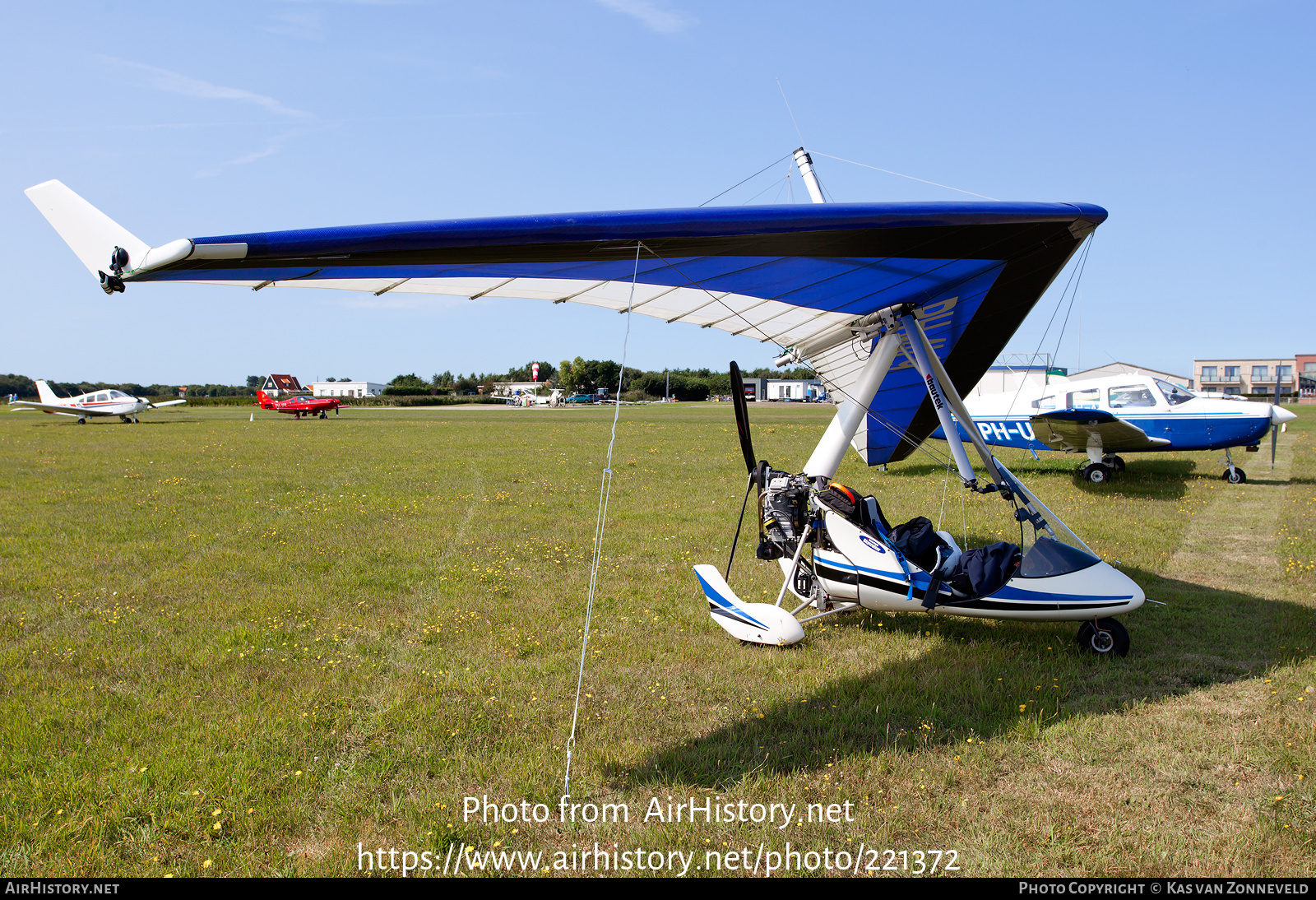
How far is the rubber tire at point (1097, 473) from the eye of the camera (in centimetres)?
1373

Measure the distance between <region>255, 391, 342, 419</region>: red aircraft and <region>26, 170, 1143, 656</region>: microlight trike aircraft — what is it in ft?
133

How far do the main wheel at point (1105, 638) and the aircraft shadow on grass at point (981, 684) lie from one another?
98 mm

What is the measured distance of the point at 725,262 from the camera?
15.6 feet

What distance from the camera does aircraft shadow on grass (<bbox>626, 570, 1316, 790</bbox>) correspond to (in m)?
3.84

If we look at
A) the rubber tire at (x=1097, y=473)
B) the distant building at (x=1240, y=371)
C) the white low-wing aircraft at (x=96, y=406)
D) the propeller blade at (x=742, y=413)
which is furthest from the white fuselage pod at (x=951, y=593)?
the distant building at (x=1240, y=371)

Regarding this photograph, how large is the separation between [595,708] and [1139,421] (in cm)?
1475

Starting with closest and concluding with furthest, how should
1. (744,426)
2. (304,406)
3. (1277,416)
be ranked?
(744,426) → (1277,416) → (304,406)

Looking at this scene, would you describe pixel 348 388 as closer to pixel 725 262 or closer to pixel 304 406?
pixel 304 406

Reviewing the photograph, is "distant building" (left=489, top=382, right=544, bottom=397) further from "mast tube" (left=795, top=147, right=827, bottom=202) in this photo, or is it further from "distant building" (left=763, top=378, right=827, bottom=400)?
"mast tube" (left=795, top=147, right=827, bottom=202)

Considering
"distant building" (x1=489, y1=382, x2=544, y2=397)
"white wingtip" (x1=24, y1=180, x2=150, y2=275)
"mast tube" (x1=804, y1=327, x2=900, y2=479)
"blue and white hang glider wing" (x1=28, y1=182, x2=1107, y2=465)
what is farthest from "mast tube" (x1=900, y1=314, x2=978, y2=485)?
"distant building" (x1=489, y1=382, x2=544, y2=397)

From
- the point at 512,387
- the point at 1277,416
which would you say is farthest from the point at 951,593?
the point at 512,387

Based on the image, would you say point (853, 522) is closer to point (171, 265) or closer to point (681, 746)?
point (681, 746)

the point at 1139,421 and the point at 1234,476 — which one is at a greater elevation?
the point at 1139,421

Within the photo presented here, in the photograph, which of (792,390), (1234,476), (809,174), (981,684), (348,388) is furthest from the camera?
(348,388)
